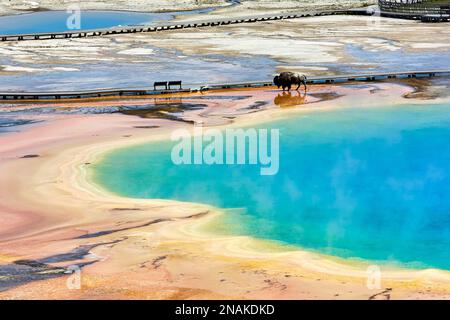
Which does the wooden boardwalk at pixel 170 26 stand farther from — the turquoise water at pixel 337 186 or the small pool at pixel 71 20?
the turquoise water at pixel 337 186

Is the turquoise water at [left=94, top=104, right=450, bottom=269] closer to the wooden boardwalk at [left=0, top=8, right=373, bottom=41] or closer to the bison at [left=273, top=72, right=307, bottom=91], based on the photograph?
the bison at [left=273, top=72, right=307, bottom=91]

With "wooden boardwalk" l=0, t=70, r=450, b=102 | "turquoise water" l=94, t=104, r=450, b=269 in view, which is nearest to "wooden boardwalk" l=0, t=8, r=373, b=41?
"wooden boardwalk" l=0, t=70, r=450, b=102

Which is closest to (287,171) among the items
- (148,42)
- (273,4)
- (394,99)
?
(394,99)

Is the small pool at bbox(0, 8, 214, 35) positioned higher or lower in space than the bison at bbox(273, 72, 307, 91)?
higher

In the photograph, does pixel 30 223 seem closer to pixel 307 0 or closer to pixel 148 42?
pixel 148 42

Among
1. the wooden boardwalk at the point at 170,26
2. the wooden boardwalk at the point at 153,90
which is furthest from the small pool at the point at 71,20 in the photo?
the wooden boardwalk at the point at 153,90
